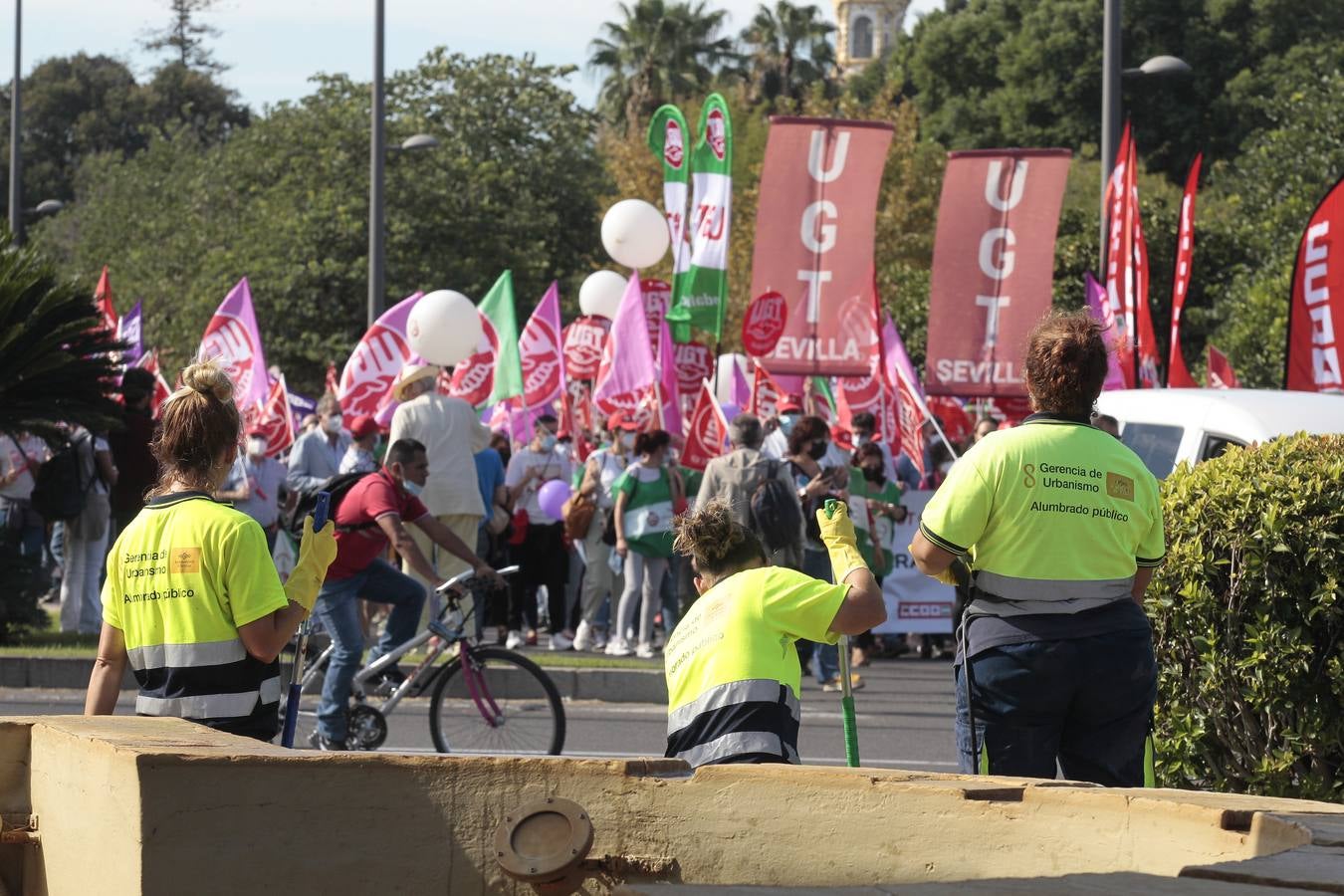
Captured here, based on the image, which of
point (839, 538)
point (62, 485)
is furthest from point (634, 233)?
point (839, 538)

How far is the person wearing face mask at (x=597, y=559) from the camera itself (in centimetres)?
1444

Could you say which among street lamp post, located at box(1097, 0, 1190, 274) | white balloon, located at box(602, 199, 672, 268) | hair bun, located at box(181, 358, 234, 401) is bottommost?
hair bun, located at box(181, 358, 234, 401)

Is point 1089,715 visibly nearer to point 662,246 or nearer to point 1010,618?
point 1010,618

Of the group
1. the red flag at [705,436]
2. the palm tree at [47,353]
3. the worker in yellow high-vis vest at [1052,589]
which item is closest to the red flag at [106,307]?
the palm tree at [47,353]

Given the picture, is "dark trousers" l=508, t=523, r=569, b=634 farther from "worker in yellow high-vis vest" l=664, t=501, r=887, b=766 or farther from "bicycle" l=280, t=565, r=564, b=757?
"worker in yellow high-vis vest" l=664, t=501, r=887, b=766

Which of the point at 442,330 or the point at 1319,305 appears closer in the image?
the point at 1319,305

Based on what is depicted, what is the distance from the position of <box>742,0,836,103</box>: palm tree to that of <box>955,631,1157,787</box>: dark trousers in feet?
190

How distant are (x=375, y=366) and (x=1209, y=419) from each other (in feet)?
34.0

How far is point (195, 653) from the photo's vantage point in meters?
4.57

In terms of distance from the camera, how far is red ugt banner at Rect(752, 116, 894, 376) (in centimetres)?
1520

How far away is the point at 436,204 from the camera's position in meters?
40.5

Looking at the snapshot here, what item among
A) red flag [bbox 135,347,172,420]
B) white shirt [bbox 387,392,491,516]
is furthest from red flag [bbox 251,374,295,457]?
white shirt [bbox 387,392,491,516]

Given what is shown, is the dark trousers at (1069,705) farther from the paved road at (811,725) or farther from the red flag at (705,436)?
the red flag at (705,436)

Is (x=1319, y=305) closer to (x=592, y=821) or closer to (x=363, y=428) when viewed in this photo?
(x=363, y=428)
